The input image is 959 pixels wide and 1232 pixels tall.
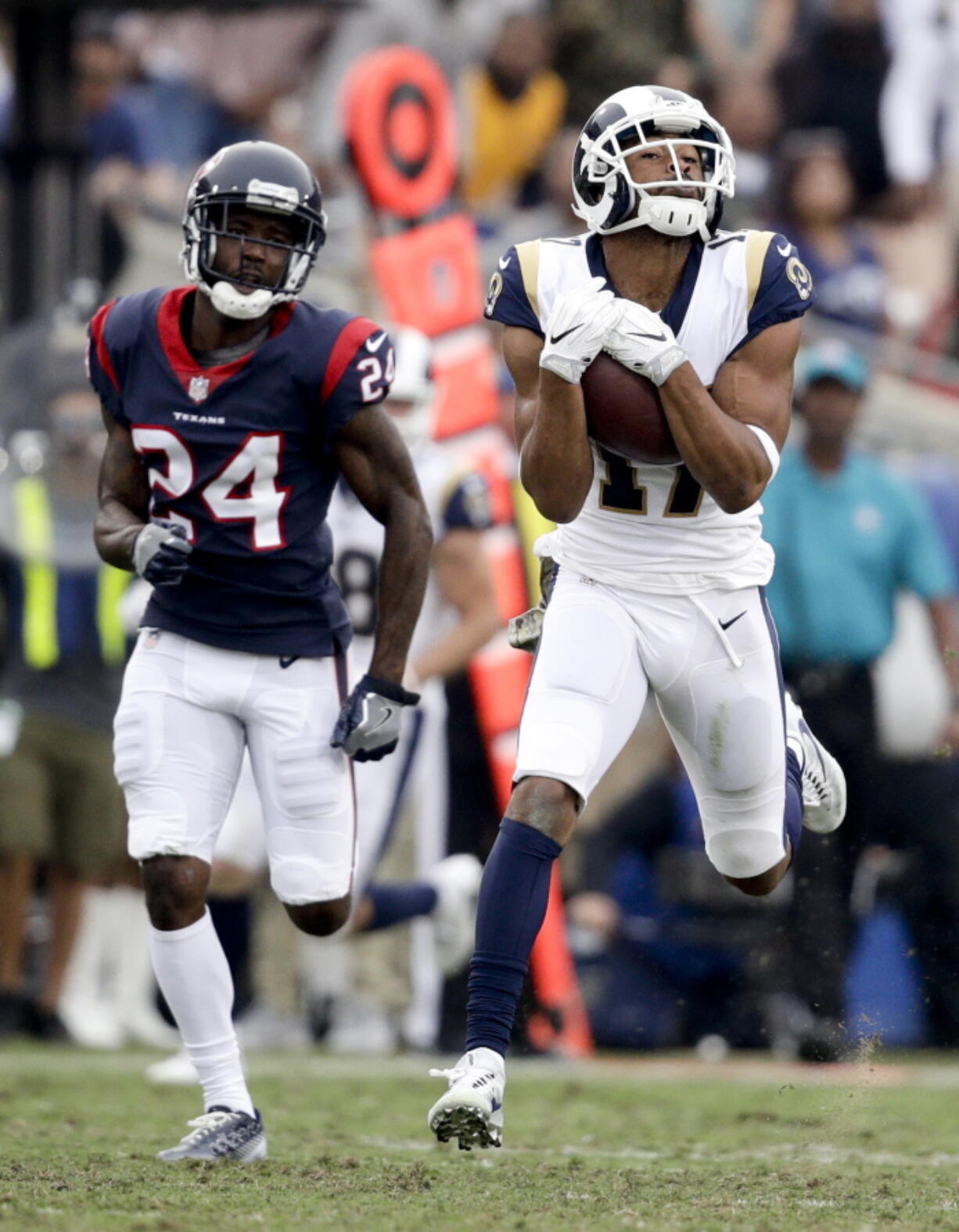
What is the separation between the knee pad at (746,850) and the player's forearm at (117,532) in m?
1.39

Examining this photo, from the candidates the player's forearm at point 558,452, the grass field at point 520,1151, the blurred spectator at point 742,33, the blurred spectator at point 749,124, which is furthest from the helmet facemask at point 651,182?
the blurred spectator at point 742,33

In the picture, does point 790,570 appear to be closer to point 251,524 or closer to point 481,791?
point 481,791

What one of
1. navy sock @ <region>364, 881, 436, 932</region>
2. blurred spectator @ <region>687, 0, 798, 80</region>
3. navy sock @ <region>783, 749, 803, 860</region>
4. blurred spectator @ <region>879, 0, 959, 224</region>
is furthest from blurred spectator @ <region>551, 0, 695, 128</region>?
navy sock @ <region>783, 749, 803, 860</region>

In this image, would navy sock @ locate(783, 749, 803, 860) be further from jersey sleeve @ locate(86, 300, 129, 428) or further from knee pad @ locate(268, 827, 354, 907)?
jersey sleeve @ locate(86, 300, 129, 428)

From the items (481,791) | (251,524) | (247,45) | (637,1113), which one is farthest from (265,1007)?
(247,45)

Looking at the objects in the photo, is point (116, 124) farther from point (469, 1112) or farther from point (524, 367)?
point (469, 1112)

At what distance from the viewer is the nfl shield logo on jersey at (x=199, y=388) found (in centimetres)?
494

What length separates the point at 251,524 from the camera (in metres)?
5.00

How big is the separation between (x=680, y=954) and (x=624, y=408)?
4060mm

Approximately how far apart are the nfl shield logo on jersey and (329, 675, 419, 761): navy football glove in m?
0.70

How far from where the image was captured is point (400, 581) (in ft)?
16.7

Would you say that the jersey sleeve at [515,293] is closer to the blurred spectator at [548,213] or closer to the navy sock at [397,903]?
the navy sock at [397,903]

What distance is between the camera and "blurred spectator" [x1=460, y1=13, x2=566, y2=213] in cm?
1123

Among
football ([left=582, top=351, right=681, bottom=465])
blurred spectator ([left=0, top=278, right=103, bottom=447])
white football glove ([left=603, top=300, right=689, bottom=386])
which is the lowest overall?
football ([left=582, top=351, right=681, bottom=465])
